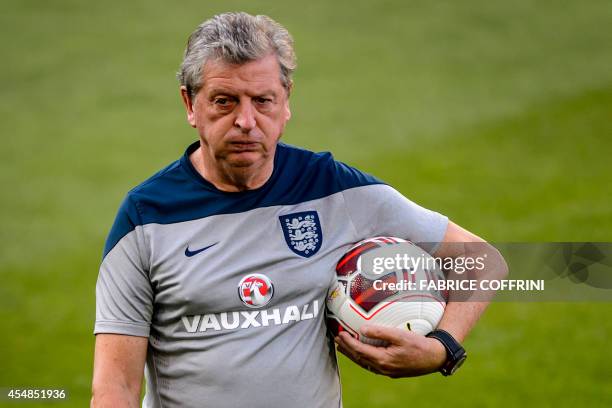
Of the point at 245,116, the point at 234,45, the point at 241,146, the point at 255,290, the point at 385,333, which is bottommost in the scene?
the point at 385,333

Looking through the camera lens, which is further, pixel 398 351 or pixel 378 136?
pixel 378 136

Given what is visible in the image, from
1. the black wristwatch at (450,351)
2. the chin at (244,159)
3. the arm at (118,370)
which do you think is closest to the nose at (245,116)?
the chin at (244,159)

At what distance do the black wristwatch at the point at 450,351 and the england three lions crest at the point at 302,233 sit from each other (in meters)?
0.58

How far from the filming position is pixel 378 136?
13.8 metres

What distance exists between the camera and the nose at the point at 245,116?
3.65m

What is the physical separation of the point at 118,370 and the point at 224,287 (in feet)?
1.52

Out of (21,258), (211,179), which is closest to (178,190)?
(211,179)

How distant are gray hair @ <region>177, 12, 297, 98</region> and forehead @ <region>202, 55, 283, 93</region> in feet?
0.06

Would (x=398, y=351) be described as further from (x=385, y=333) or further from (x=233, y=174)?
(x=233, y=174)

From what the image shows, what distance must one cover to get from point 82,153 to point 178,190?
10.2 meters

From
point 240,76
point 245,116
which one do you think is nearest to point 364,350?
point 245,116

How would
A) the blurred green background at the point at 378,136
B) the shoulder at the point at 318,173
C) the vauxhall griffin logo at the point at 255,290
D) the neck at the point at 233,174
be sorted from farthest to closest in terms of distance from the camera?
the blurred green background at the point at 378,136, the shoulder at the point at 318,173, the neck at the point at 233,174, the vauxhall griffin logo at the point at 255,290

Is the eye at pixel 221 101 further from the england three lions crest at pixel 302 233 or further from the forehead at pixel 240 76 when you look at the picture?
the england three lions crest at pixel 302 233

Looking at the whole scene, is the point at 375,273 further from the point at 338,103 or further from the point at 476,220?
the point at 338,103
